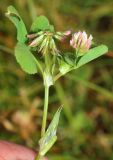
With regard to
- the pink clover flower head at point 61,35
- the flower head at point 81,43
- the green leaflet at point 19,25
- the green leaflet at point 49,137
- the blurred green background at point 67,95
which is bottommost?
the blurred green background at point 67,95

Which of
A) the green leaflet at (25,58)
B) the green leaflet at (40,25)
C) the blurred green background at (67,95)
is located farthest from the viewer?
the blurred green background at (67,95)

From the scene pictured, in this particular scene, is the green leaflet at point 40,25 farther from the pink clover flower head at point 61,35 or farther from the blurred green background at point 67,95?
the blurred green background at point 67,95

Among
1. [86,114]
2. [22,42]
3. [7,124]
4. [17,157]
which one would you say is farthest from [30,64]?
[86,114]

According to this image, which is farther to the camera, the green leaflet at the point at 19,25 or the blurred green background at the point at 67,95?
the blurred green background at the point at 67,95

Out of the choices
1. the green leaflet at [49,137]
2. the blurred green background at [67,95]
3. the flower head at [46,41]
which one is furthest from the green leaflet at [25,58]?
the blurred green background at [67,95]

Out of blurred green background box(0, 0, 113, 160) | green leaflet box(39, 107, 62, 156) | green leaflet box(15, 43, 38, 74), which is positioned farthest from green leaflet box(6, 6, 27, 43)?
blurred green background box(0, 0, 113, 160)

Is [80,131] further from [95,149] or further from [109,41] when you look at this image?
[109,41]
